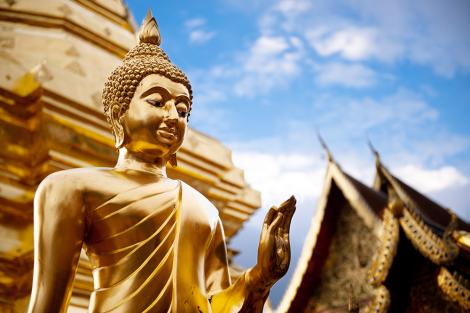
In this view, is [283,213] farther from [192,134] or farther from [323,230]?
[323,230]

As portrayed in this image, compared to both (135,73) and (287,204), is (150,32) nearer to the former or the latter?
(135,73)

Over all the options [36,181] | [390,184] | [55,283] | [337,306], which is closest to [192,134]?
[36,181]

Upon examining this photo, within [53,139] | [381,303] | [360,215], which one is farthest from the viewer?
[360,215]

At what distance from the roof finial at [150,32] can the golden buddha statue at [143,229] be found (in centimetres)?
15

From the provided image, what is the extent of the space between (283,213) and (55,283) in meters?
0.53

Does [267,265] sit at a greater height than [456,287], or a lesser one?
lesser

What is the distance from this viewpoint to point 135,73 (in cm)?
135

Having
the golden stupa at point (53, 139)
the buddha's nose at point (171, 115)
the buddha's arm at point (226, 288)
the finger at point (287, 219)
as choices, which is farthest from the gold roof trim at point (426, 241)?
the buddha's nose at point (171, 115)

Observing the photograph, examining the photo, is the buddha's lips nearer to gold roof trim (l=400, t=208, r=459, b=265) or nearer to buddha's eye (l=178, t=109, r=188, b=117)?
buddha's eye (l=178, t=109, r=188, b=117)

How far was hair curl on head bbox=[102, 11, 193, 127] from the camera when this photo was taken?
135 cm

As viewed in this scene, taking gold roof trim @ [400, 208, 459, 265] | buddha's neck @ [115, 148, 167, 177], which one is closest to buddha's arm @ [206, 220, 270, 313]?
buddha's neck @ [115, 148, 167, 177]

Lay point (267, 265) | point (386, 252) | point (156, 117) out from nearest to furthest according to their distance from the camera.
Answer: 1. point (267, 265)
2. point (156, 117)
3. point (386, 252)

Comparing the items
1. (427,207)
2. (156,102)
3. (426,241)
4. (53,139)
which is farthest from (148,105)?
(427,207)

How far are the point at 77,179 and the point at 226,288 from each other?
0.46 metres
